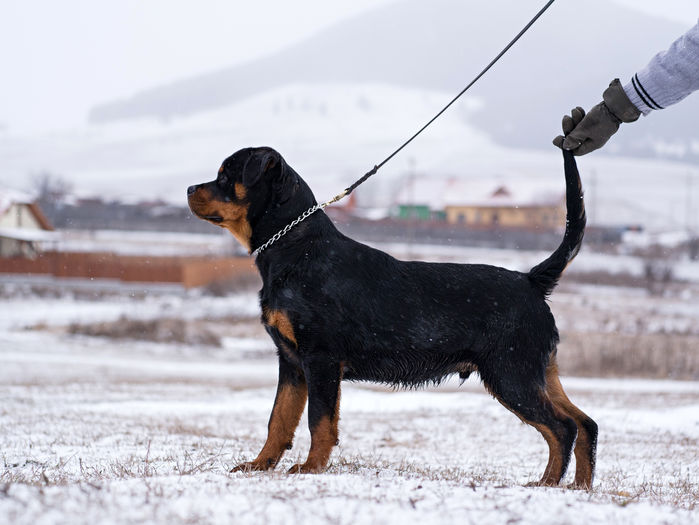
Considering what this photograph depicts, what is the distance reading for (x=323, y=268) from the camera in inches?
196

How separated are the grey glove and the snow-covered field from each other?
2.27 metres

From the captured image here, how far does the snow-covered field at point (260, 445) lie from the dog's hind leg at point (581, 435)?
0.27m

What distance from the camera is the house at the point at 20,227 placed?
3753 centimetres

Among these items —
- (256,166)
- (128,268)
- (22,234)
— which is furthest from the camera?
(22,234)

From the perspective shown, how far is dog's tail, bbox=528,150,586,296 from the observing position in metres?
5.10

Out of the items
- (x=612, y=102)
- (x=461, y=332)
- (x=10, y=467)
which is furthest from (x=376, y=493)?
(x=10, y=467)

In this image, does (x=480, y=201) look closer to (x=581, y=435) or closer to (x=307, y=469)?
(x=581, y=435)

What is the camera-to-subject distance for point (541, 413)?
4879 millimetres

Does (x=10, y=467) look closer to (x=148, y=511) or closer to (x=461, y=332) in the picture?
(x=148, y=511)

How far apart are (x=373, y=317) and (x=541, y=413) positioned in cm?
125

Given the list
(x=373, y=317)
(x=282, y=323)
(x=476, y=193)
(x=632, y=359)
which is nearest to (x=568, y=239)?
(x=373, y=317)

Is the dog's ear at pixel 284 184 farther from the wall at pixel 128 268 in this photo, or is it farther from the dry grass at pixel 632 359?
the wall at pixel 128 268

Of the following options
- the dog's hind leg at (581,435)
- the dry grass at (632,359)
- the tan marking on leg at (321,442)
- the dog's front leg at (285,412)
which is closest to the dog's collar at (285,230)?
the dog's front leg at (285,412)

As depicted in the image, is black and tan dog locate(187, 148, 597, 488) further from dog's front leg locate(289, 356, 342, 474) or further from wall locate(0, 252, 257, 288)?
wall locate(0, 252, 257, 288)
